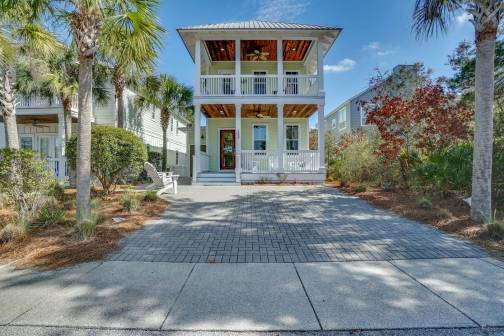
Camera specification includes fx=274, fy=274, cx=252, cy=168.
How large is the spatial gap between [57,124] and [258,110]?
477 inches

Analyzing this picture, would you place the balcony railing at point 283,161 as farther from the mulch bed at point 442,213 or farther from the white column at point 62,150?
the white column at point 62,150

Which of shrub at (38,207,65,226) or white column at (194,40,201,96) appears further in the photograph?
white column at (194,40,201,96)

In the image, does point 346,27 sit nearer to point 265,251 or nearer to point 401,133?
point 401,133

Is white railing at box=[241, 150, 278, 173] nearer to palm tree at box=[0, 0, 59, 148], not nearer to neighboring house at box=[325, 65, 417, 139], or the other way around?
neighboring house at box=[325, 65, 417, 139]

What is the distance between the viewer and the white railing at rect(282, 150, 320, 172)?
13.7m

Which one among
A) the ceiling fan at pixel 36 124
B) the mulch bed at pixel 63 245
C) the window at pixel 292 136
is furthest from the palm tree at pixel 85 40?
the ceiling fan at pixel 36 124

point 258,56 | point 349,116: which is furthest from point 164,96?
point 349,116

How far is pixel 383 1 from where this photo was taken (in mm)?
11773

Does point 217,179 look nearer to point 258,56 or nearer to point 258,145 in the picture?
point 258,145

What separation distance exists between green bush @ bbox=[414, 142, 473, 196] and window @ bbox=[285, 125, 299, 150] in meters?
8.60

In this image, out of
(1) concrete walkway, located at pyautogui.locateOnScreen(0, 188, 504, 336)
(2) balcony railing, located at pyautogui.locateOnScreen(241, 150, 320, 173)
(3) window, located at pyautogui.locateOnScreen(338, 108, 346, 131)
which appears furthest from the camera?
(3) window, located at pyautogui.locateOnScreen(338, 108, 346, 131)

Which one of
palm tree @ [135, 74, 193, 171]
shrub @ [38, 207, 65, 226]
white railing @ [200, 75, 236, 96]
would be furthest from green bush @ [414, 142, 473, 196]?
palm tree @ [135, 74, 193, 171]

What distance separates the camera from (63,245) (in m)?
4.79

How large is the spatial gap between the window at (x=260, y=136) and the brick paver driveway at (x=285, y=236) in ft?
27.2
